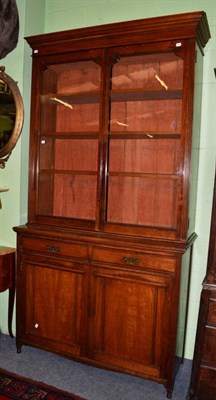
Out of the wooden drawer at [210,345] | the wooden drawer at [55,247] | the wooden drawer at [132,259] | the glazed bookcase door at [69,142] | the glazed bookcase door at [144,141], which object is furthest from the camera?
the glazed bookcase door at [69,142]

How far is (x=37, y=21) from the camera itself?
102 inches

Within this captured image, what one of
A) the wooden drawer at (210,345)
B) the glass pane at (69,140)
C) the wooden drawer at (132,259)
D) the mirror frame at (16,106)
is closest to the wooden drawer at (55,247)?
the wooden drawer at (132,259)

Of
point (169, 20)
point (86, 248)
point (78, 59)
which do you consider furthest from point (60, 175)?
point (169, 20)

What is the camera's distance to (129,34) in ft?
6.62

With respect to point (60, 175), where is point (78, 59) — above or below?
above

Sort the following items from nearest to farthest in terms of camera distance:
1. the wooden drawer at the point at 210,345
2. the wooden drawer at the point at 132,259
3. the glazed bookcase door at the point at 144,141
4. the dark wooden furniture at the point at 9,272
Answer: the wooden drawer at the point at 210,345 → the wooden drawer at the point at 132,259 → the glazed bookcase door at the point at 144,141 → the dark wooden furniture at the point at 9,272

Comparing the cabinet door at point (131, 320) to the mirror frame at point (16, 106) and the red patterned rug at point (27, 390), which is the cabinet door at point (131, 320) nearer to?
the red patterned rug at point (27, 390)

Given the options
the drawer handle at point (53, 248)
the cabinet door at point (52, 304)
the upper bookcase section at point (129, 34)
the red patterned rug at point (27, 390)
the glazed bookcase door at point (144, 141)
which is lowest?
the red patterned rug at point (27, 390)

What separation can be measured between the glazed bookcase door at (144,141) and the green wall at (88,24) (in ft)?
1.07

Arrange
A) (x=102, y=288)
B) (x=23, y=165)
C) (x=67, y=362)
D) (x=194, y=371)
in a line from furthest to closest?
(x=23, y=165), (x=67, y=362), (x=102, y=288), (x=194, y=371)

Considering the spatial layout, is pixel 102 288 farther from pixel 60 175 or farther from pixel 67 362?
pixel 60 175

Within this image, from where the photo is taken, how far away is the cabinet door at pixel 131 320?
199 cm

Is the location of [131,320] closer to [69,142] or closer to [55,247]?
[55,247]

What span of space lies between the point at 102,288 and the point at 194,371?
0.74 metres
